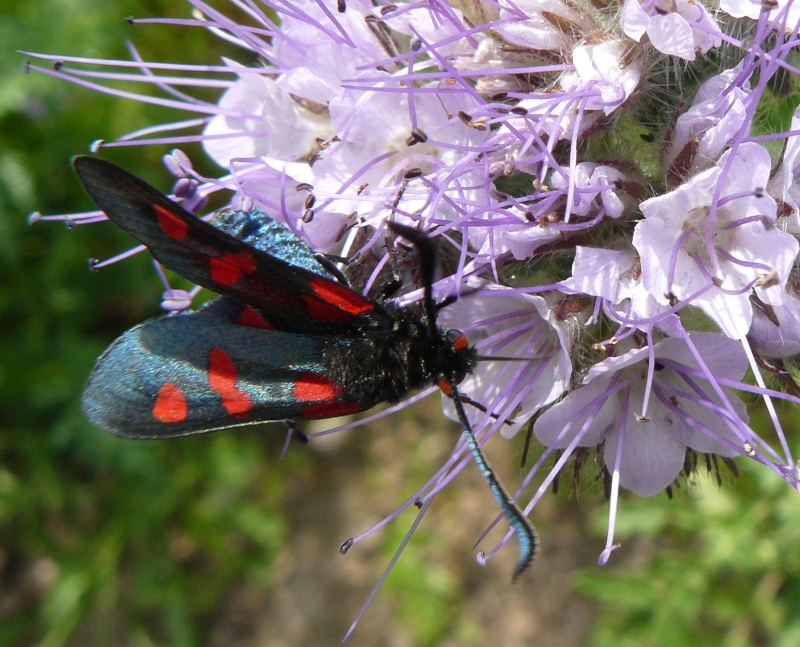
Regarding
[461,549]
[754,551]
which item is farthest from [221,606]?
[754,551]

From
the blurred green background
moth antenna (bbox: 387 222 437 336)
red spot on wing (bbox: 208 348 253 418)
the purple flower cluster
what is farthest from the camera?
the blurred green background

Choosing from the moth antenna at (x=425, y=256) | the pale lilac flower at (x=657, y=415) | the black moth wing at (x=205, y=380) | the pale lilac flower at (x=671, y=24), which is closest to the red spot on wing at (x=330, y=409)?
the black moth wing at (x=205, y=380)

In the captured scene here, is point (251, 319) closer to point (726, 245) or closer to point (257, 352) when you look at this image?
point (257, 352)

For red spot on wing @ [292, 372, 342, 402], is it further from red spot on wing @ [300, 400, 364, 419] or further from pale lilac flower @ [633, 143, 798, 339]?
pale lilac flower @ [633, 143, 798, 339]

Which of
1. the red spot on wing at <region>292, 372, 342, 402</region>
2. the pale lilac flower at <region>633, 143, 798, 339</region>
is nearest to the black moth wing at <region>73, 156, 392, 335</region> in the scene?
the red spot on wing at <region>292, 372, 342, 402</region>

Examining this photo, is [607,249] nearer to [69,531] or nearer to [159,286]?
[159,286]

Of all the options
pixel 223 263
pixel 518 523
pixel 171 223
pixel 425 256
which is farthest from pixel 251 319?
pixel 518 523

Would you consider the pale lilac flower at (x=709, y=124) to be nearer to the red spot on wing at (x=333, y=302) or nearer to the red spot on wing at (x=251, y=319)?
the red spot on wing at (x=333, y=302)

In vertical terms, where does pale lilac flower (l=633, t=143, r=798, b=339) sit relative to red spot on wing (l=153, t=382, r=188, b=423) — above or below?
above
